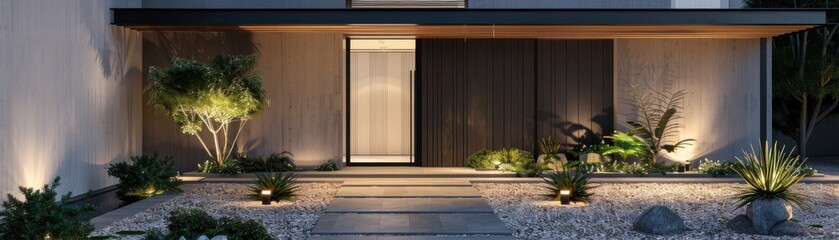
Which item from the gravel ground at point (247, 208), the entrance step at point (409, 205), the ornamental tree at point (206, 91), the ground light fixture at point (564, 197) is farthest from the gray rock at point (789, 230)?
the ornamental tree at point (206, 91)

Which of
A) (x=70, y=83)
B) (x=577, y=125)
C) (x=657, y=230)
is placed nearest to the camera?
(x=657, y=230)

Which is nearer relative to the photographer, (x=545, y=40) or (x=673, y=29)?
(x=673, y=29)

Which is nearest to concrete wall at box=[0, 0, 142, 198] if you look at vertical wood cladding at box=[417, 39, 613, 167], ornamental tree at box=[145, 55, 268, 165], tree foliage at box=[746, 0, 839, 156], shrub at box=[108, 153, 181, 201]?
shrub at box=[108, 153, 181, 201]

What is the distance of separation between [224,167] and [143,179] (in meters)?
2.48

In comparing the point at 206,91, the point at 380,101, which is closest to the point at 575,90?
the point at 380,101

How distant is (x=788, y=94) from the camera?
790 inches

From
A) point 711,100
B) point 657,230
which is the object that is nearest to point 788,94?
point 711,100

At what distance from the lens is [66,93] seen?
39.5ft

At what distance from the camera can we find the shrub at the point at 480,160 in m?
16.4

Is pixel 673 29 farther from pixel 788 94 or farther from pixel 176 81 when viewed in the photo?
pixel 176 81

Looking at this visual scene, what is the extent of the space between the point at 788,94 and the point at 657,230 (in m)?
12.5

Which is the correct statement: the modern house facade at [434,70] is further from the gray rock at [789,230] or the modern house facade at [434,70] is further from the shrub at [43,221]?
the gray rock at [789,230]

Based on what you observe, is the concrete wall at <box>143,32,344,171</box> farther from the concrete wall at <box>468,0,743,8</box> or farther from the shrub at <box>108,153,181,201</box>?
the shrub at <box>108,153,181,201</box>

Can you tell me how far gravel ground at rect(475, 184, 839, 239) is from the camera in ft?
30.1
